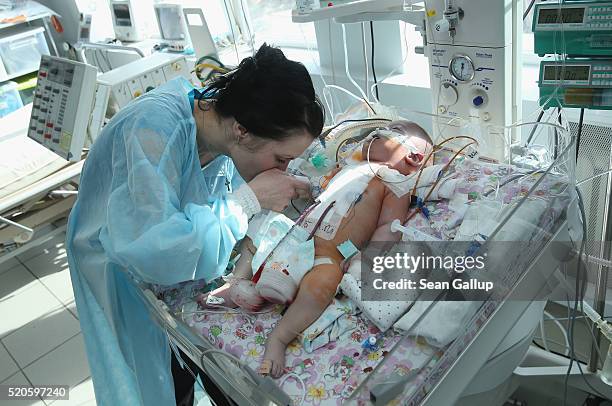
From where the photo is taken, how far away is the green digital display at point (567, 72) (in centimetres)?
149

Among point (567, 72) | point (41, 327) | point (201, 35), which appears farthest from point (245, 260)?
point (201, 35)

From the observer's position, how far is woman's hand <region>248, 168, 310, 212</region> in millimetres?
1372

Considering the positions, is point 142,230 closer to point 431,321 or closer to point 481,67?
point 431,321

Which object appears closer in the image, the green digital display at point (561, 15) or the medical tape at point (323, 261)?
the medical tape at point (323, 261)

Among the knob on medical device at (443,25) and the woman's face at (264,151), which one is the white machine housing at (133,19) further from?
the woman's face at (264,151)

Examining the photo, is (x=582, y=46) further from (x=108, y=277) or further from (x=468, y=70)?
(x=108, y=277)

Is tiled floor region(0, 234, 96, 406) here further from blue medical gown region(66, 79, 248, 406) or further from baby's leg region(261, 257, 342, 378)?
baby's leg region(261, 257, 342, 378)

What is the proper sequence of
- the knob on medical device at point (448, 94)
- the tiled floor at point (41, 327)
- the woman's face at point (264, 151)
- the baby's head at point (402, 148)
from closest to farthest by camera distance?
the woman's face at point (264, 151)
the baby's head at point (402, 148)
the knob on medical device at point (448, 94)
the tiled floor at point (41, 327)

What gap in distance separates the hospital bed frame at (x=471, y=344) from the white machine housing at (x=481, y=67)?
1.59ft

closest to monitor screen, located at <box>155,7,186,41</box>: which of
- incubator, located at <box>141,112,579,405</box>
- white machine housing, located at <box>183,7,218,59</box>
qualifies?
white machine housing, located at <box>183,7,218,59</box>

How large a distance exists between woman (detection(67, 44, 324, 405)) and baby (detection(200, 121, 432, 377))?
0.40 ft

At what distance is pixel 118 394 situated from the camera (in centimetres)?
148

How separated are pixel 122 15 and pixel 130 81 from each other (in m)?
1.96

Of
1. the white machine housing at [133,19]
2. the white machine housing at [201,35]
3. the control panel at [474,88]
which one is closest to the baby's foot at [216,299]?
the control panel at [474,88]
